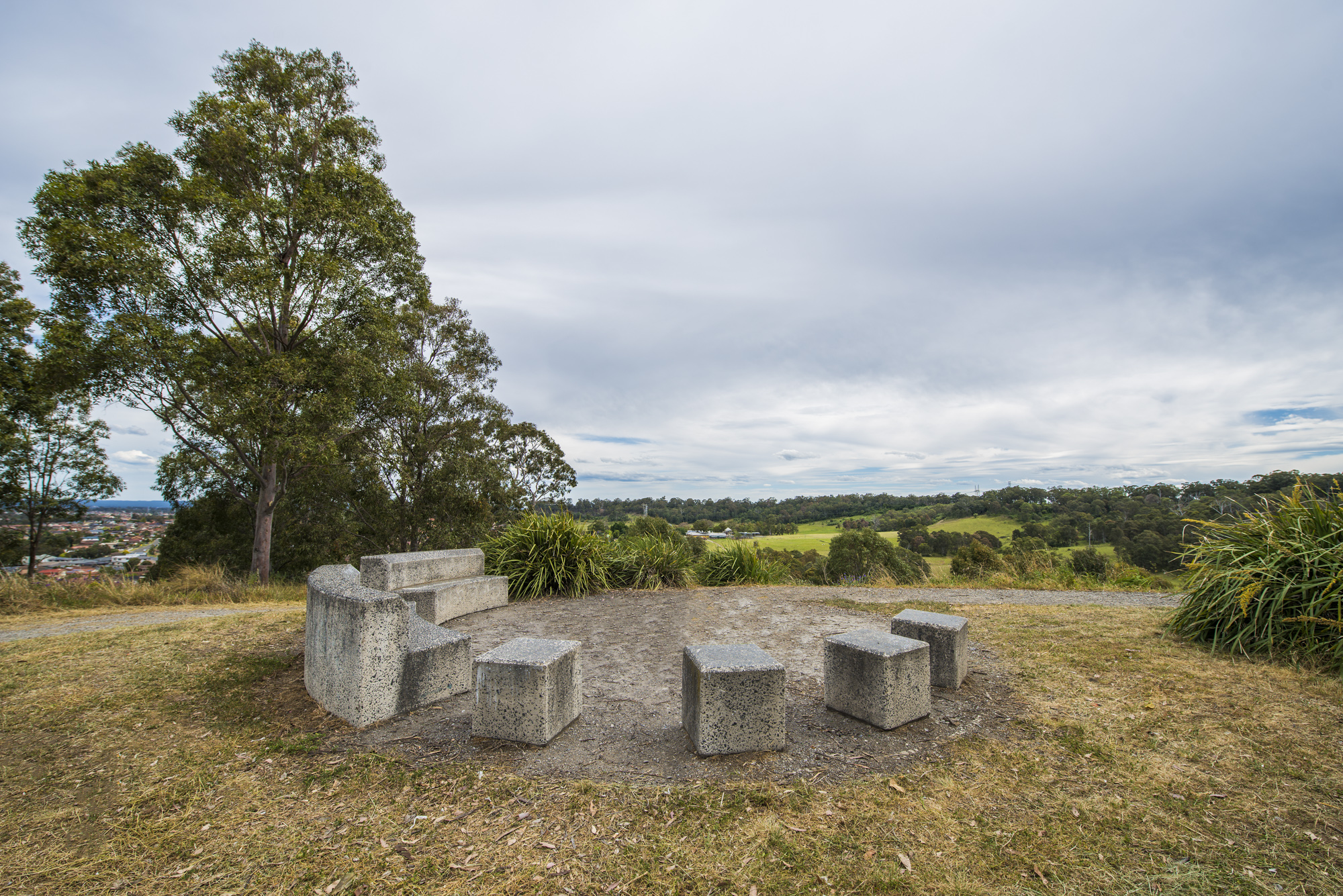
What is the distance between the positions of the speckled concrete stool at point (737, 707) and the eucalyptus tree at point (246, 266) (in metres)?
12.1

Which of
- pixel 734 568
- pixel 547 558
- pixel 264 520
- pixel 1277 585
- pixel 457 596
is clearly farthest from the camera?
pixel 264 520

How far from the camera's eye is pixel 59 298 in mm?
11023

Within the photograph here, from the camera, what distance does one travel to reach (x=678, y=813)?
7.73ft

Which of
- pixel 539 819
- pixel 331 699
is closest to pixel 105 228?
pixel 331 699

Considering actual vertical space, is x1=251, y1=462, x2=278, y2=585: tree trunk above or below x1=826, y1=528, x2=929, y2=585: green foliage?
above

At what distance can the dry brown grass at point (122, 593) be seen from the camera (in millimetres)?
7848

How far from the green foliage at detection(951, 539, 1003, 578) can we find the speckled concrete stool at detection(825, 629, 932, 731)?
8.71m

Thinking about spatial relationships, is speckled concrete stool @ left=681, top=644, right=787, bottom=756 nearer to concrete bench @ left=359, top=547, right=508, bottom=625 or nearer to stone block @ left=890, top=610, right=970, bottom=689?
stone block @ left=890, top=610, right=970, bottom=689

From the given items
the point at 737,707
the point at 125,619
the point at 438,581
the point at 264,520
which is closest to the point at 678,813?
the point at 737,707

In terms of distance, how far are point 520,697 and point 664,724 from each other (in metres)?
0.89

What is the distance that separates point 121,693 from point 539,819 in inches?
141

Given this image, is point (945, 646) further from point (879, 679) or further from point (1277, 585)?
point (1277, 585)

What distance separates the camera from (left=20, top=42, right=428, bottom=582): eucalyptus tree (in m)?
10.9

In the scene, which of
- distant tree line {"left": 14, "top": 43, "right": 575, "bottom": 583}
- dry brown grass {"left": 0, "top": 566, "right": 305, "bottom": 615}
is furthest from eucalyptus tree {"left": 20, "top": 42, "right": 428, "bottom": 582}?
dry brown grass {"left": 0, "top": 566, "right": 305, "bottom": 615}
